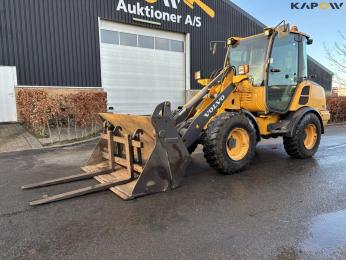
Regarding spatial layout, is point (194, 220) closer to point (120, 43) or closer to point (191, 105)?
point (191, 105)

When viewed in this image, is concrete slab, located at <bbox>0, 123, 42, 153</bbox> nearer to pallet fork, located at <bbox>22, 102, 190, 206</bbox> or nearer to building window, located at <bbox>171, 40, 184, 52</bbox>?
pallet fork, located at <bbox>22, 102, 190, 206</bbox>

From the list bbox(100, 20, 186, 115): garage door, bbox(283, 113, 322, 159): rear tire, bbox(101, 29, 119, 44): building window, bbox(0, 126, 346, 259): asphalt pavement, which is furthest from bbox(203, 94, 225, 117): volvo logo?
bbox(101, 29, 119, 44): building window

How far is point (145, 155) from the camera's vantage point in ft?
15.7

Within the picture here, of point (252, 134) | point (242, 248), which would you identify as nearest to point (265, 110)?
point (252, 134)

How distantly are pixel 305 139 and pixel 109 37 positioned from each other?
413 inches

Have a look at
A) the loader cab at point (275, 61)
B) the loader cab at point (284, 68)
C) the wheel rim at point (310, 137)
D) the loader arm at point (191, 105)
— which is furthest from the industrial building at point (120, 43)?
the wheel rim at point (310, 137)

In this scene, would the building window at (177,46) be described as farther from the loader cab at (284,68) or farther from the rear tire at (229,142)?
the rear tire at (229,142)

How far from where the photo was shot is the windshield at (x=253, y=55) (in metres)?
6.18

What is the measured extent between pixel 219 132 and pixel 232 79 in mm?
1349

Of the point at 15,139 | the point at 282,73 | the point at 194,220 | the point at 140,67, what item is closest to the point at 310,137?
the point at 282,73

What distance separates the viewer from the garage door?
14.0 meters

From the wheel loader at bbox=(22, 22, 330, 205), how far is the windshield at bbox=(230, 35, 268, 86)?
0.07 feet

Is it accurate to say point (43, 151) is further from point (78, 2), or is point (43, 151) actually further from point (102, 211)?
point (78, 2)

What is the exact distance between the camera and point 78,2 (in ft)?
42.0
